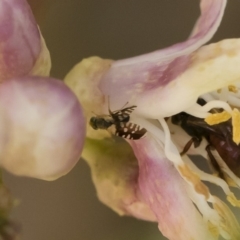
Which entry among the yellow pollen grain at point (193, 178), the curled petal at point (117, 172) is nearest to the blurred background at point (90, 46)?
the curled petal at point (117, 172)

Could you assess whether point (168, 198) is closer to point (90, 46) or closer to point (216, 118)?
point (216, 118)

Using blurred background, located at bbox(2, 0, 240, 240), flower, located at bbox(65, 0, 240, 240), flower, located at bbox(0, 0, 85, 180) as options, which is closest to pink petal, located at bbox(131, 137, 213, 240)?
flower, located at bbox(65, 0, 240, 240)

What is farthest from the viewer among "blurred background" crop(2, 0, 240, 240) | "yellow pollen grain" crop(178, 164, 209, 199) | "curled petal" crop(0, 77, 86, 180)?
"blurred background" crop(2, 0, 240, 240)

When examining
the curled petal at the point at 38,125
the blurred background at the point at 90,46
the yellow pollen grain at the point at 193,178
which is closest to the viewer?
the curled petal at the point at 38,125

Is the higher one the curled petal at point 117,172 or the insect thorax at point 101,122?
the insect thorax at point 101,122

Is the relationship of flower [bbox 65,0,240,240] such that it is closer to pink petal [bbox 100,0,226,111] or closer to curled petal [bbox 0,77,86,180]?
pink petal [bbox 100,0,226,111]

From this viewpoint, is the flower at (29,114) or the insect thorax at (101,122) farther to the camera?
the insect thorax at (101,122)

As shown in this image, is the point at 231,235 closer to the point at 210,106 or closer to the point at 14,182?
the point at 210,106

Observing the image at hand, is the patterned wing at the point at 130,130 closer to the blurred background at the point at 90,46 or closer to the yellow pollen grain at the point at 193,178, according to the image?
the yellow pollen grain at the point at 193,178
